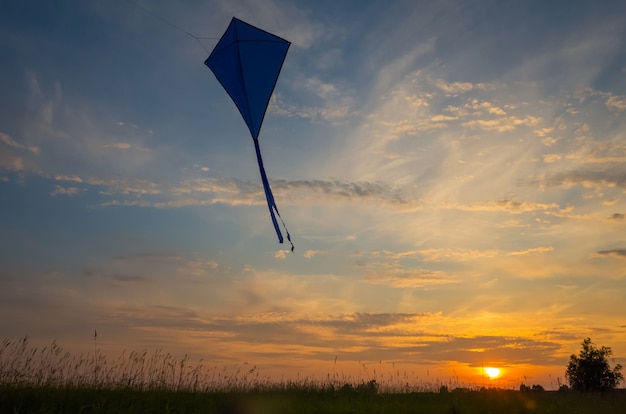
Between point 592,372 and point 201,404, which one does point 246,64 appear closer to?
point 201,404

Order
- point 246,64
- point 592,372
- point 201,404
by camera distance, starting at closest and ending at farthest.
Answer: point 246,64, point 201,404, point 592,372

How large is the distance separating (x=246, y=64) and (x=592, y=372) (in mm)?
44432

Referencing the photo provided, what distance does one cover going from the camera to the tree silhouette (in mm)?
44219

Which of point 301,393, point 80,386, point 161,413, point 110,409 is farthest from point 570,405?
point 80,386

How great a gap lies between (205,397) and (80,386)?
3598mm

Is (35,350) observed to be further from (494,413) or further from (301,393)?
(494,413)

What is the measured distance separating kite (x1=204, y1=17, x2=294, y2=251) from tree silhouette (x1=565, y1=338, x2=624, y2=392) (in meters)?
43.2

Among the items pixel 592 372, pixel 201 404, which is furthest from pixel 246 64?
pixel 592 372

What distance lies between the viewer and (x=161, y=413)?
43.5 feet

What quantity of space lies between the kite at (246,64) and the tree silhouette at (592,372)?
142 ft

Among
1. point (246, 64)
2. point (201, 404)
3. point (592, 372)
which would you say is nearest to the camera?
point (246, 64)

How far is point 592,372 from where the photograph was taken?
44.9m

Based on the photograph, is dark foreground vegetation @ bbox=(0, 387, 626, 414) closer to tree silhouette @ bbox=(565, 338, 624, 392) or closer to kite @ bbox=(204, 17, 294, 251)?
kite @ bbox=(204, 17, 294, 251)

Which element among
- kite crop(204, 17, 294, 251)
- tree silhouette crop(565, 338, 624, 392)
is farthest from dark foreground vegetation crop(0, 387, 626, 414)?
tree silhouette crop(565, 338, 624, 392)
